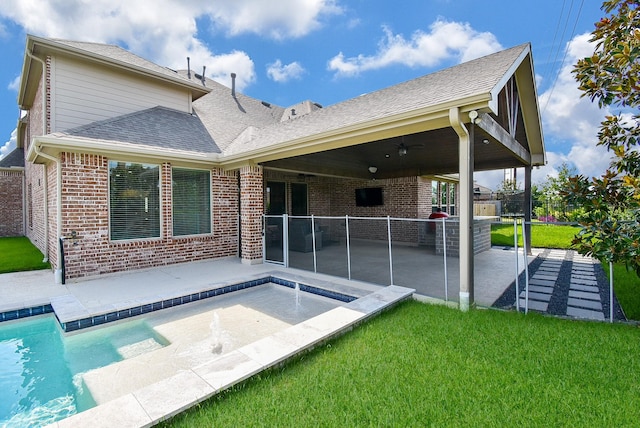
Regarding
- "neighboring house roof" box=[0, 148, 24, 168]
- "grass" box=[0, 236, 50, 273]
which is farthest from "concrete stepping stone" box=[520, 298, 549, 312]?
"neighboring house roof" box=[0, 148, 24, 168]

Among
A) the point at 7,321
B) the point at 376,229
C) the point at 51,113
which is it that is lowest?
the point at 7,321

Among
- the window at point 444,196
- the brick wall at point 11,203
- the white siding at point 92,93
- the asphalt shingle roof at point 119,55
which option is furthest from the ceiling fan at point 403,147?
the brick wall at point 11,203

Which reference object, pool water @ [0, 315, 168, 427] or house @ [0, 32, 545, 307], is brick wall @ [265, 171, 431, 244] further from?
pool water @ [0, 315, 168, 427]

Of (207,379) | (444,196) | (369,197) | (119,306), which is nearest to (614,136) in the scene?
(207,379)

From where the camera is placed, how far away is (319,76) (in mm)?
15180

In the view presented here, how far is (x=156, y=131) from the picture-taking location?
7.73m

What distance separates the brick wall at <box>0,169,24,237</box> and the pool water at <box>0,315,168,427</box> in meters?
12.8

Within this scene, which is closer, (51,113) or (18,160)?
(51,113)

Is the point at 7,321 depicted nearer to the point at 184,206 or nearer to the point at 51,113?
the point at 184,206

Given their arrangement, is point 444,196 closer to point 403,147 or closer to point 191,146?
point 403,147

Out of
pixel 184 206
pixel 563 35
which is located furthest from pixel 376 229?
pixel 563 35

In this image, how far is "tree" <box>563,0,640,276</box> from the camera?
339cm

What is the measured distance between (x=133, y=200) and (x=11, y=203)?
11.4 meters

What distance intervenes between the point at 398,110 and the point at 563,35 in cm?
1234
